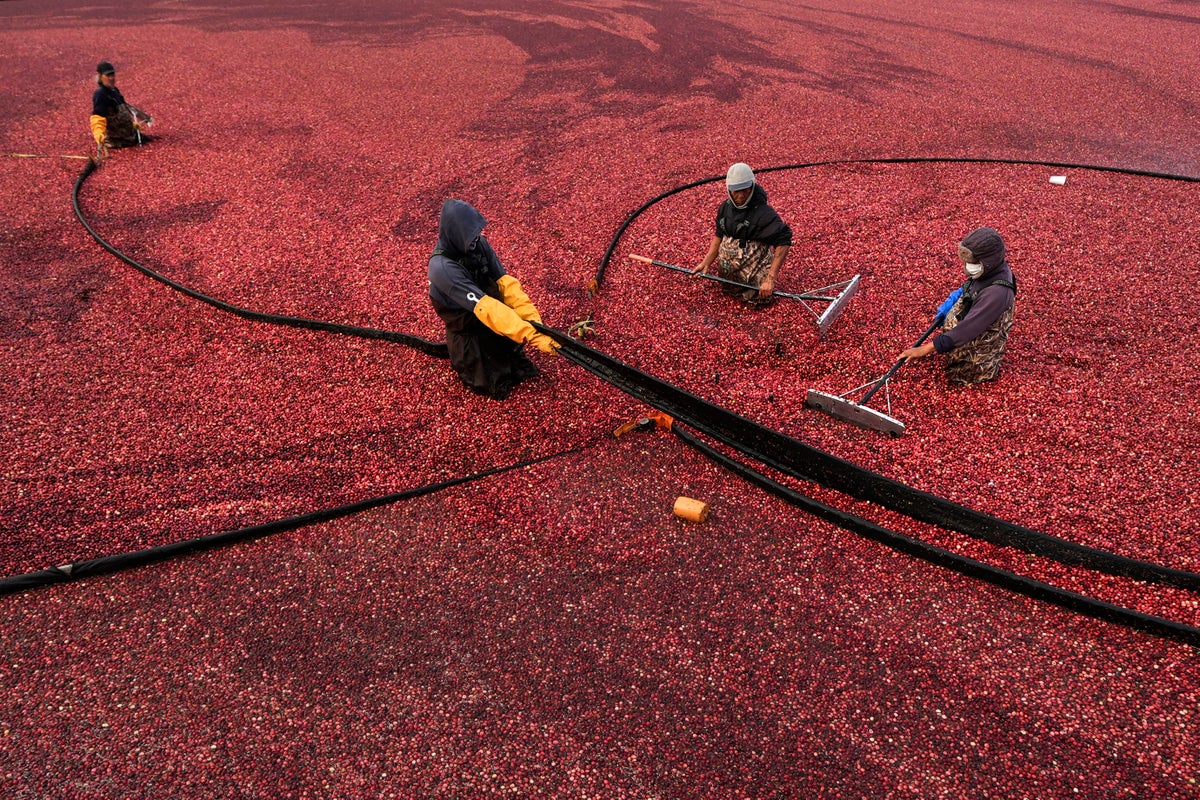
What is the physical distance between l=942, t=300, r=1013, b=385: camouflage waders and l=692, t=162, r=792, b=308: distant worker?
1500 mm

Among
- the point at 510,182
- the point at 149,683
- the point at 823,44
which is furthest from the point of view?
the point at 823,44

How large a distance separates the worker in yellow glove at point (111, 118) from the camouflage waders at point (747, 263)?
8.96 metres

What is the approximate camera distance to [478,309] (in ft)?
16.0

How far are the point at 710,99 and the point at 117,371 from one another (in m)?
9.86

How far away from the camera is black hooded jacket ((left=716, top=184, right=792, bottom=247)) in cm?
584

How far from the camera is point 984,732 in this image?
10.7 ft

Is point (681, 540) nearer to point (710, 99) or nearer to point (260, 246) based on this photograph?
point (260, 246)

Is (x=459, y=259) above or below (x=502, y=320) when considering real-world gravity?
above

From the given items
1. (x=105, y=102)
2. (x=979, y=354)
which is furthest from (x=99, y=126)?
(x=979, y=354)

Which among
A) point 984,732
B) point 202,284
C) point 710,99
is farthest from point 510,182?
point 984,732

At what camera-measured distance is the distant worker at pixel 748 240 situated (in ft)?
18.9

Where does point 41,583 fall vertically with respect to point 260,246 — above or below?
below

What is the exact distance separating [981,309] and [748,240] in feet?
6.55

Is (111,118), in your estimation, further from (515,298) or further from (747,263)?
(747,263)
